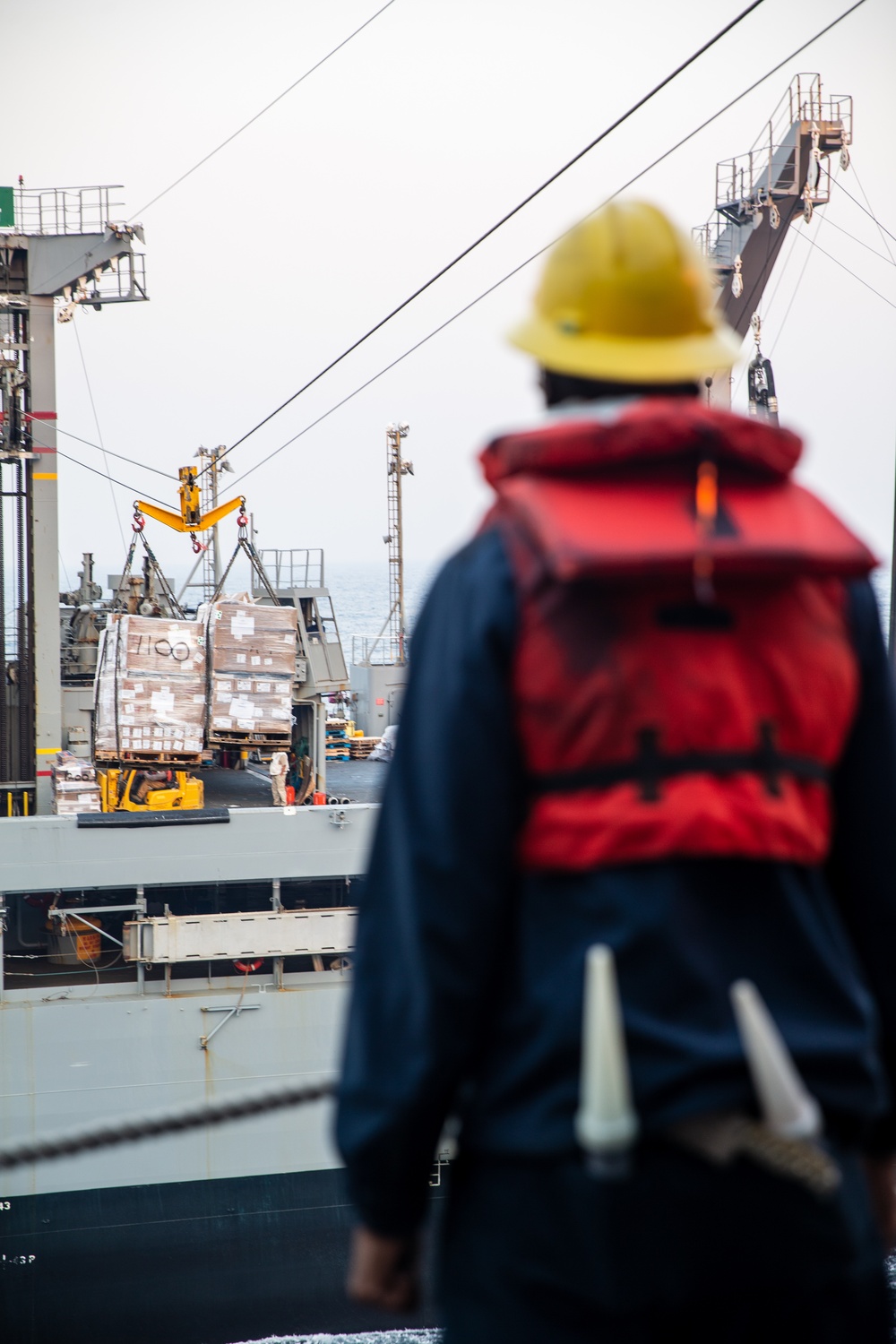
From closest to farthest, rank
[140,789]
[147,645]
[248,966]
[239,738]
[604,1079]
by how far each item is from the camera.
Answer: [604,1079] < [248,966] < [147,645] < [239,738] < [140,789]

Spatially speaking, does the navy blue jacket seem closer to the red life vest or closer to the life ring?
the red life vest

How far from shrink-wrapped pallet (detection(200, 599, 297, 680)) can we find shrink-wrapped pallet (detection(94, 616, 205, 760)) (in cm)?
27

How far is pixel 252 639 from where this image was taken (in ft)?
54.9

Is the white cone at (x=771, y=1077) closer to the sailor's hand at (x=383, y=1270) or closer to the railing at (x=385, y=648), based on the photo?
the sailor's hand at (x=383, y=1270)

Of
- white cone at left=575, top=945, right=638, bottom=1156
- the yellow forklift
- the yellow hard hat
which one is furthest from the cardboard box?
white cone at left=575, top=945, right=638, bottom=1156

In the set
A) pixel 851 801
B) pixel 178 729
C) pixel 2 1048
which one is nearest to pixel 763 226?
pixel 178 729

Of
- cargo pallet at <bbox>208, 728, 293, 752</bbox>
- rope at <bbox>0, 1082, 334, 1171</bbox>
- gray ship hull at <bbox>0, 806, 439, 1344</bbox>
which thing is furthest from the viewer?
cargo pallet at <bbox>208, 728, 293, 752</bbox>

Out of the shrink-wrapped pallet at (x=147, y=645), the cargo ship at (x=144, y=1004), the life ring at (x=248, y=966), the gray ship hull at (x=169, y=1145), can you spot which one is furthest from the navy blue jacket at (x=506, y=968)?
the shrink-wrapped pallet at (x=147, y=645)

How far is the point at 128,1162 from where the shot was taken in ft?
44.7

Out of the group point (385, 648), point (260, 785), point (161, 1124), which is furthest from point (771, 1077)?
point (385, 648)

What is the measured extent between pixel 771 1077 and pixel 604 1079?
0.58ft

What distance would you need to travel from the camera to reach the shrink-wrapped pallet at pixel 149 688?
16.1 m

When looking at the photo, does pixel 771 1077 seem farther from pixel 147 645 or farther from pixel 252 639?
pixel 252 639

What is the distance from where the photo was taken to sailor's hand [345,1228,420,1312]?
55.5 inches
